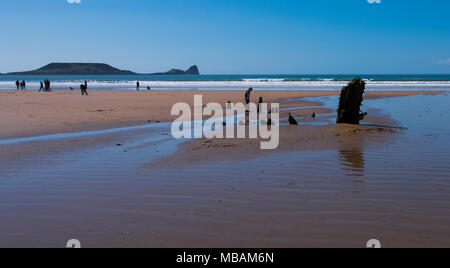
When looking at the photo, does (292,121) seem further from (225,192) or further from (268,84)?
(268,84)

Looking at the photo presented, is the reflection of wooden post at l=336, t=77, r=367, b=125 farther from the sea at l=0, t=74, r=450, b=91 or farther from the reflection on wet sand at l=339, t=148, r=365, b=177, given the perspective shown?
the sea at l=0, t=74, r=450, b=91

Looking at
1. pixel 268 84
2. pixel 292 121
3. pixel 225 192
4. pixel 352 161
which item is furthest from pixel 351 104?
pixel 268 84

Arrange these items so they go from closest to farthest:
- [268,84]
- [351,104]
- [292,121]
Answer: [351,104] < [292,121] < [268,84]

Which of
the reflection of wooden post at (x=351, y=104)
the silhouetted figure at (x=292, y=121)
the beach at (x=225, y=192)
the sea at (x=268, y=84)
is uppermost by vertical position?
the sea at (x=268, y=84)

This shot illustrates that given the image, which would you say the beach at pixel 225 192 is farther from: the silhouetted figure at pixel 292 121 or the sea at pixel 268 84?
the sea at pixel 268 84

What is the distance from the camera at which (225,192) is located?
19.5 feet

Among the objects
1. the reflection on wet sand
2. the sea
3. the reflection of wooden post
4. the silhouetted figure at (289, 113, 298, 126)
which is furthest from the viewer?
the sea

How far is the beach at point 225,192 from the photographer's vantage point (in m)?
4.37

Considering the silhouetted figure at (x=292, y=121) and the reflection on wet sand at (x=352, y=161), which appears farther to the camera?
the silhouetted figure at (x=292, y=121)

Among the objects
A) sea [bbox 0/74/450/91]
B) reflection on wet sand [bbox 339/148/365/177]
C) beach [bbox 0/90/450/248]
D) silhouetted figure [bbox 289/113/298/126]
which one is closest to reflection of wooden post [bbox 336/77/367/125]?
silhouetted figure [bbox 289/113/298/126]

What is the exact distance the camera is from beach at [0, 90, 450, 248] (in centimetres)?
437

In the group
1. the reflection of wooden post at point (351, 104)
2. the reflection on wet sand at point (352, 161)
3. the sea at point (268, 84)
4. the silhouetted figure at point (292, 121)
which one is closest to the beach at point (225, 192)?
the reflection on wet sand at point (352, 161)
